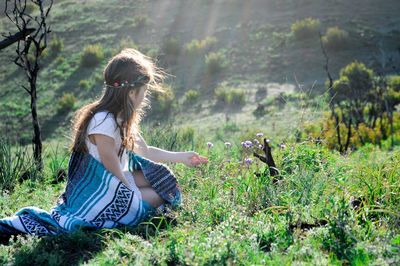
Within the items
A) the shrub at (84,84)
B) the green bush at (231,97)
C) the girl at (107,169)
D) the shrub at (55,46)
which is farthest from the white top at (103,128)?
the shrub at (55,46)

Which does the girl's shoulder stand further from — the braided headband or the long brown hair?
the braided headband

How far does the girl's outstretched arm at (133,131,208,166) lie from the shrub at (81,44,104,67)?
14611 millimetres

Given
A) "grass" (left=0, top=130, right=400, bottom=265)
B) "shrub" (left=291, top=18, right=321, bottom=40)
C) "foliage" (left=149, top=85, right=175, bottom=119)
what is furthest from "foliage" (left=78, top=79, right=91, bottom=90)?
"grass" (left=0, top=130, right=400, bottom=265)

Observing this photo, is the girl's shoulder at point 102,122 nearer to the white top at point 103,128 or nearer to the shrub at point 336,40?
the white top at point 103,128

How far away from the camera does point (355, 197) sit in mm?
4039

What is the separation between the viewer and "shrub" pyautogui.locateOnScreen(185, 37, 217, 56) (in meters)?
18.7

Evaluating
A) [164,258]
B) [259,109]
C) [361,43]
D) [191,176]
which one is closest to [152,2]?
[361,43]

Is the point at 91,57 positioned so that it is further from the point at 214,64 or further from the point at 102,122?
the point at 102,122

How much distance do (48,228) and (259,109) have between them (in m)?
10.1

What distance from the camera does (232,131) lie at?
12320mm

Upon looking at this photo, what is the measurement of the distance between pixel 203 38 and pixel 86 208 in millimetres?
16750

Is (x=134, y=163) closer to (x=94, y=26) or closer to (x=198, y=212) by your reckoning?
(x=198, y=212)

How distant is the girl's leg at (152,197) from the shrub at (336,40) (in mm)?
14359

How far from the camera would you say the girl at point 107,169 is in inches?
156
